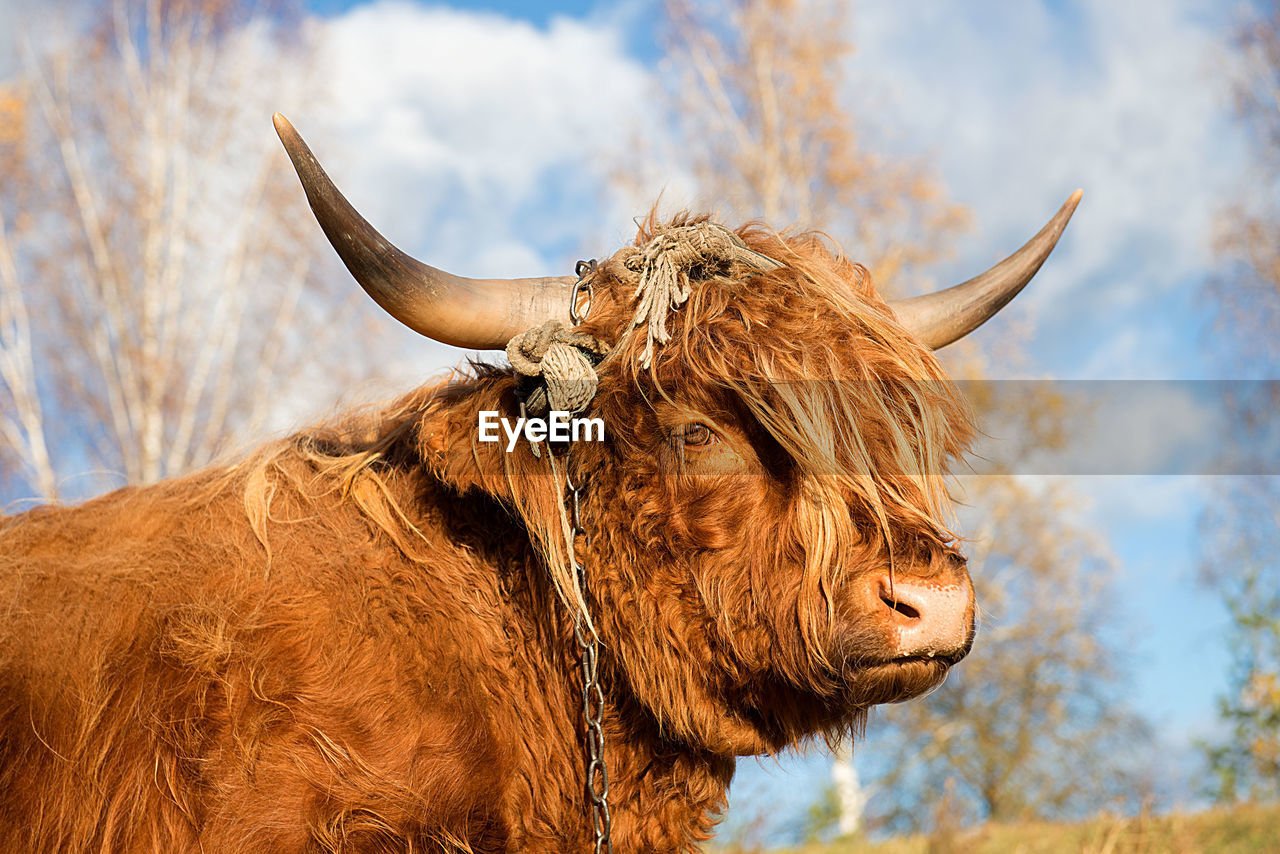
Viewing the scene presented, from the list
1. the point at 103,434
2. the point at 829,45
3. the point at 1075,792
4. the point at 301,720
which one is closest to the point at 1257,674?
the point at 1075,792

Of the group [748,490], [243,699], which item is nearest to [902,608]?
[748,490]

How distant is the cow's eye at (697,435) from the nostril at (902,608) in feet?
1.87

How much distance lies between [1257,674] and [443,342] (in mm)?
8843

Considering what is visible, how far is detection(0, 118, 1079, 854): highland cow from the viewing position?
2295 millimetres

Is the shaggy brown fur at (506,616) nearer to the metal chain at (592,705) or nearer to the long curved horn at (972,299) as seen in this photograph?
the metal chain at (592,705)

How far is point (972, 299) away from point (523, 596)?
1.88m

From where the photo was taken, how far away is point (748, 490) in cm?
248

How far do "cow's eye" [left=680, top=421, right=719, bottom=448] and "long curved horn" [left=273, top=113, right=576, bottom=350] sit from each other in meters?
0.54

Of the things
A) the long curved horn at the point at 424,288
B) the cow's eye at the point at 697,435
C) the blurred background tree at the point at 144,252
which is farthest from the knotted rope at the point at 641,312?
the blurred background tree at the point at 144,252

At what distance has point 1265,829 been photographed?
516 centimetres

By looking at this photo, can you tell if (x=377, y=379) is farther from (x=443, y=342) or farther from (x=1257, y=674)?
(x=1257, y=674)

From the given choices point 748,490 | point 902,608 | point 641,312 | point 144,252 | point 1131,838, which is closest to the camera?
point 902,608

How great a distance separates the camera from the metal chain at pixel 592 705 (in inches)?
99.2

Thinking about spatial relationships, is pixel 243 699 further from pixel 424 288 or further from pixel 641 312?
pixel 641 312
